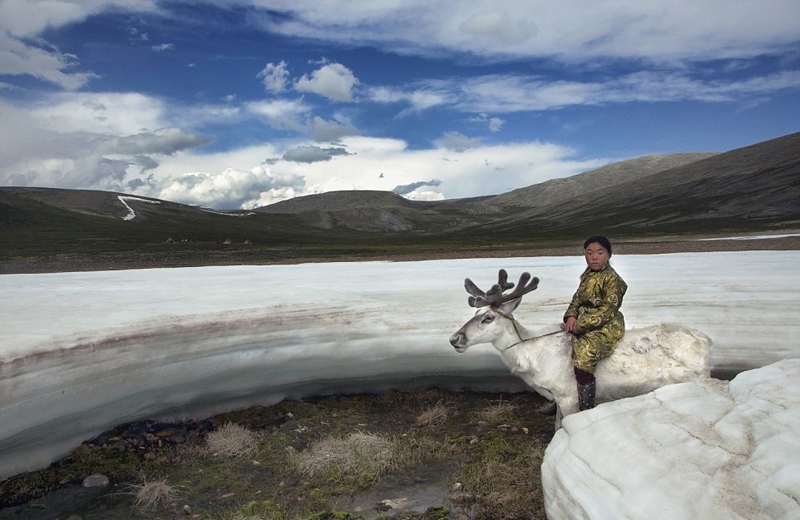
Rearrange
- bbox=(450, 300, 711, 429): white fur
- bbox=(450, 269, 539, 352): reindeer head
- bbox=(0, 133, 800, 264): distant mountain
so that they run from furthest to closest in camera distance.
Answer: bbox=(0, 133, 800, 264): distant mountain
bbox=(450, 269, 539, 352): reindeer head
bbox=(450, 300, 711, 429): white fur


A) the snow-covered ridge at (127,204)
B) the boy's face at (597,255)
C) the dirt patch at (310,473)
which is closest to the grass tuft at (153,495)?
the dirt patch at (310,473)

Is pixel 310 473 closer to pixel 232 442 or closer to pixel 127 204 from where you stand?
pixel 232 442

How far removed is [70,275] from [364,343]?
1047cm

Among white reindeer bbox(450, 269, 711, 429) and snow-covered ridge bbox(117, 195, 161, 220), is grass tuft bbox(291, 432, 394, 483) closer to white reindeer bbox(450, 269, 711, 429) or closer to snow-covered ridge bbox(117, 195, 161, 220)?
white reindeer bbox(450, 269, 711, 429)

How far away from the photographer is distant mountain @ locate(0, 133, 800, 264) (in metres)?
81.4

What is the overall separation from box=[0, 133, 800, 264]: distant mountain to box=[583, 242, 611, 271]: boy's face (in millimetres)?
60164

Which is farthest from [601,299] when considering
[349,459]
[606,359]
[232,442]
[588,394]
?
[232,442]

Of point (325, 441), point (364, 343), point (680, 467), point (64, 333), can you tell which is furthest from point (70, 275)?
point (680, 467)

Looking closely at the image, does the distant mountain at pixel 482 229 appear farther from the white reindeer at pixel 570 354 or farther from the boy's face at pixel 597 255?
the boy's face at pixel 597 255

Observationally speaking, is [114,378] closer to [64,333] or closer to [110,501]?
[64,333]

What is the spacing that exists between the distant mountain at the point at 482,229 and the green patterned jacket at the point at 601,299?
197ft

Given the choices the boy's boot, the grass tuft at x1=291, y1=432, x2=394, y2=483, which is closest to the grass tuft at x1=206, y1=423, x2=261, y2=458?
the grass tuft at x1=291, y1=432, x2=394, y2=483

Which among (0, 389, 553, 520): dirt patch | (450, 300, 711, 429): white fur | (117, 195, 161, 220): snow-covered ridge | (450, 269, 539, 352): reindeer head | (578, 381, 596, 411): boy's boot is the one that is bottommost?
(0, 389, 553, 520): dirt patch

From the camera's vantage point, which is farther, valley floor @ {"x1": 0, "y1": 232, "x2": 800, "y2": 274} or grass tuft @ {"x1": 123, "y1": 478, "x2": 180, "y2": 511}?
valley floor @ {"x1": 0, "y1": 232, "x2": 800, "y2": 274}
